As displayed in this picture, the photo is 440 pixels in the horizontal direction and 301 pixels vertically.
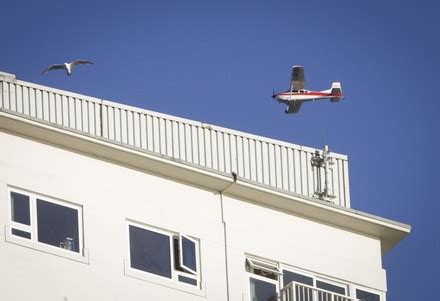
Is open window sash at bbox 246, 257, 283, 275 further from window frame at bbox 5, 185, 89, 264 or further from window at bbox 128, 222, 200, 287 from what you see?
window frame at bbox 5, 185, 89, 264

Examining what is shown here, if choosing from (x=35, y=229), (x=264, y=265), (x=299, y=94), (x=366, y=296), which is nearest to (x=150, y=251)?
(x=35, y=229)

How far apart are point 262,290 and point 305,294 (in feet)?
4.01

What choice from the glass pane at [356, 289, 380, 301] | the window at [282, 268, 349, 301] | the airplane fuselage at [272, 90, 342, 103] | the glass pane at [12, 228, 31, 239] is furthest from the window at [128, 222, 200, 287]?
the airplane fuselage at [272, 90, 342, 103]

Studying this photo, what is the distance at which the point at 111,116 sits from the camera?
5912 centimetres

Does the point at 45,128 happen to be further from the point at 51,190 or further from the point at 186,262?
the point at 186,262

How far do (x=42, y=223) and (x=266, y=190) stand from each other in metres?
7.17

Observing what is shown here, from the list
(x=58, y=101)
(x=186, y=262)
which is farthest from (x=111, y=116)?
(x=186, y=262)

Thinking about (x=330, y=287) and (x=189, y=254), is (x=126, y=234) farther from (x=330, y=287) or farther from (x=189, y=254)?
(x=330, y=287)

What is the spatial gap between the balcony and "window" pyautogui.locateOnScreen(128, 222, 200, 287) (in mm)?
2634

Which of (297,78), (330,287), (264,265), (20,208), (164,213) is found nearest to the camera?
(20,208)

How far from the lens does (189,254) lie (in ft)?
186

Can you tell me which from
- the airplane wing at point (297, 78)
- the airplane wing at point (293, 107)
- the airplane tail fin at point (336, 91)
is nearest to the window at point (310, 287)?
the airplane wing at point (297, 78)

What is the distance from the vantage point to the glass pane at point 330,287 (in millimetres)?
A: 58938

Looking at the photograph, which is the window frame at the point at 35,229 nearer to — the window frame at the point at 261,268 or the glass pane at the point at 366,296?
the window frame at the point at 261,268
